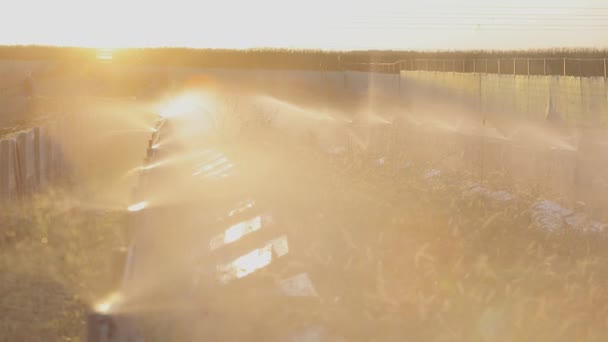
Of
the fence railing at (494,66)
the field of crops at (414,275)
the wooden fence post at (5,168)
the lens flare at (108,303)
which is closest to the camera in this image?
the lens flare at (108,303)

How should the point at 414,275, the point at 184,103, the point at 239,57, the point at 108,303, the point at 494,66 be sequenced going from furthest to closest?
the point at 239,57, the point at 494,66, the point at 184,103, the point at 414,275, the point at 108,303

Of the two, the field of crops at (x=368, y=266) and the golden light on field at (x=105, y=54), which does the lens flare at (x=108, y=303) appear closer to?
the field of crops at (x=368, y=266)

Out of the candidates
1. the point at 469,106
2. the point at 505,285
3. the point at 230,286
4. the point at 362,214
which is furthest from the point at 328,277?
the point at 469,106

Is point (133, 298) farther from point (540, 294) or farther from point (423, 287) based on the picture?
point (540, 294)

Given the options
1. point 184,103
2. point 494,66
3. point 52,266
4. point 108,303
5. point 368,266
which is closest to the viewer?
point 108,303

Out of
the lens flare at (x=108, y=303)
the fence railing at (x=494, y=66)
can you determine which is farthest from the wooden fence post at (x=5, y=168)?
the fence railing at (x=494, y=66)

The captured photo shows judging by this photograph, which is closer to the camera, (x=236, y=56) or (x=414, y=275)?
(x=414, y=275)

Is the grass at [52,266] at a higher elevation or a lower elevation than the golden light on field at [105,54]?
higher

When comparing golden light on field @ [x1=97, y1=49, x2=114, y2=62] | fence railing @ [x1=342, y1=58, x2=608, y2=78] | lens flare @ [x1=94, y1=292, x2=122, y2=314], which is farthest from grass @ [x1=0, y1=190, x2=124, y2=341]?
golden light on field @ [x1=97, y1=49, x2=114, y2=62]

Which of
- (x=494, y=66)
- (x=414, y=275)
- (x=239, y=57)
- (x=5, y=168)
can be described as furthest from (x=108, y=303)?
(x=239, y=57)

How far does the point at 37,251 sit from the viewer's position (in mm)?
10930

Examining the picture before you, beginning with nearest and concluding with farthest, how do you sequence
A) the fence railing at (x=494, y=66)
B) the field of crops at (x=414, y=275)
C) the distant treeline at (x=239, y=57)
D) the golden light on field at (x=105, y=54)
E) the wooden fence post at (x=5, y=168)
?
the field of crops at (x=414, y=275)
the wooden fence post at (x=5, y=168)
the fence railing at (x=494, y=66)
the distant treeline at (x=239, y=57)
the golden light on field at (x=105, y=54)

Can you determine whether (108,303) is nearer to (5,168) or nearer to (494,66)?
(5,168)

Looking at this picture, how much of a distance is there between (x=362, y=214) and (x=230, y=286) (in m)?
3.71
